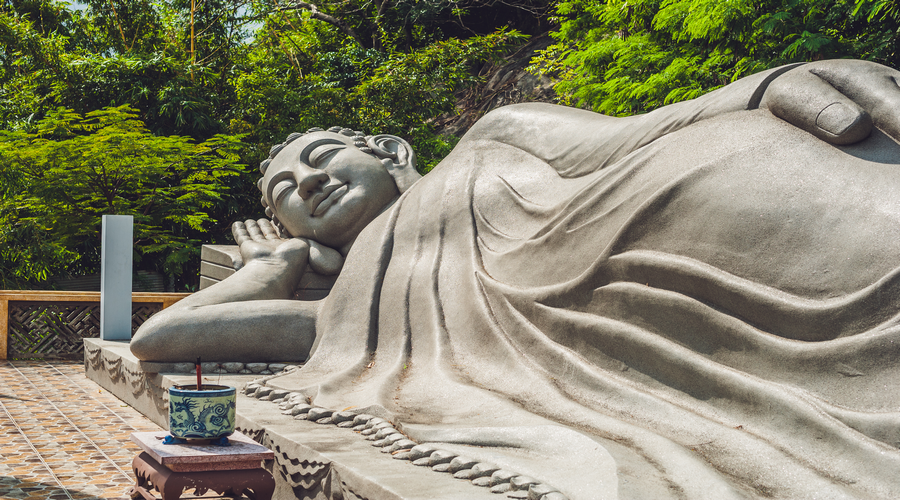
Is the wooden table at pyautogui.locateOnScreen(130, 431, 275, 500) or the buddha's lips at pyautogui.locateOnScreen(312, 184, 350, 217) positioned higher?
the buddha's lips at pyautogui.locateOnScreen(312, 184, 350, 217)

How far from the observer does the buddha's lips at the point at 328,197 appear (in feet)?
16.6

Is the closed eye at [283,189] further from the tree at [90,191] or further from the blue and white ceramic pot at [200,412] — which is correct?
the tree at [90,191]

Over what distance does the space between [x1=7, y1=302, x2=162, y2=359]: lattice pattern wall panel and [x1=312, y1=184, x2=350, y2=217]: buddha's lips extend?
382cm

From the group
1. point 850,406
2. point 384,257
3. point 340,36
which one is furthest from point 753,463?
point 340,36

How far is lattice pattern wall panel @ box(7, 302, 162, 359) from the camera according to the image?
299 inches

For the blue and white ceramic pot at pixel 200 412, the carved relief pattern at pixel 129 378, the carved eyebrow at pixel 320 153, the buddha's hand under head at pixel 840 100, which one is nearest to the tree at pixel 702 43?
the carved eyebrow at pixel 320 153

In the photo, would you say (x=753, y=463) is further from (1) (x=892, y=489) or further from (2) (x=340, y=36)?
(2) (x=340, y=36)

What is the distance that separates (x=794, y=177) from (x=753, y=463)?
0.99 metres

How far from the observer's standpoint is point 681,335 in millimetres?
2838

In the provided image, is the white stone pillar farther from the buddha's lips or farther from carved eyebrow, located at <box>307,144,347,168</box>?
the buddha's lips

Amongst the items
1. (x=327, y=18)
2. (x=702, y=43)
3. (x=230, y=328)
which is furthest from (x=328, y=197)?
(x=327, y=18)

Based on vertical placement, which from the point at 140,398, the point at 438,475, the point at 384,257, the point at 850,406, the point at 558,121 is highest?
the point at 558,121

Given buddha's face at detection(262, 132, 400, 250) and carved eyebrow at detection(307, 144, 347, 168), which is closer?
buddha's face at detection(262, 132, 400, 250)

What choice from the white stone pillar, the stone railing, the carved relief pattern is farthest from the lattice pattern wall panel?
the carved relief pattern
